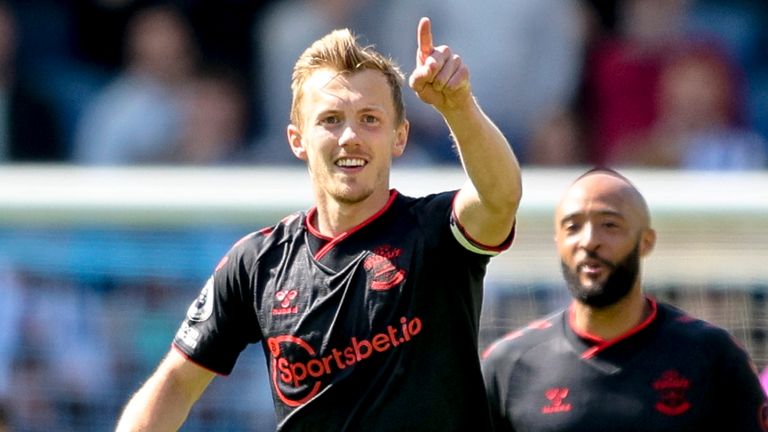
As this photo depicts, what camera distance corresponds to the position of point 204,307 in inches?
169

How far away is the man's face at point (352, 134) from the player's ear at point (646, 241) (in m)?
1.35

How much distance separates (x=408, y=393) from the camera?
12.7 ft

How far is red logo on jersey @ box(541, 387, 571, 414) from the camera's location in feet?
15.9

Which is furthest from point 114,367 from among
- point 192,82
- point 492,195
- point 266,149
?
point 492,195

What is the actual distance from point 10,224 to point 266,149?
2375 mm

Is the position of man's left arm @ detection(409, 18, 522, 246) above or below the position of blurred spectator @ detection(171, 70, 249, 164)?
below

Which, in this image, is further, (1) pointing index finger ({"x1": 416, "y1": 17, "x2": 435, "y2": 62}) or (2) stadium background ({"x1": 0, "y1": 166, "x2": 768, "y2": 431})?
(2) stadium background ({"x1": 0, "y1": 166, "x2": 768, "y2": 431})

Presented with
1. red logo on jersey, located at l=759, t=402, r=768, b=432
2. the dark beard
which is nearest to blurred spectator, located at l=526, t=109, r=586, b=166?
the dark beard

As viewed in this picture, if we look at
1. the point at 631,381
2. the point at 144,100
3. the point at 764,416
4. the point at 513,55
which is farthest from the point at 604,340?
the point at 144,100

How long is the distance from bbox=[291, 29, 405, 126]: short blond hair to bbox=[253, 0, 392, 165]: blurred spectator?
193 inches

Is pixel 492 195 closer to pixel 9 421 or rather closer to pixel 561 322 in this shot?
pixel 561 322

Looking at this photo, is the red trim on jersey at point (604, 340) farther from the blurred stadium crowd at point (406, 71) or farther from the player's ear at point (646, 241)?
the blurred stadium crowd at point (406, 71)

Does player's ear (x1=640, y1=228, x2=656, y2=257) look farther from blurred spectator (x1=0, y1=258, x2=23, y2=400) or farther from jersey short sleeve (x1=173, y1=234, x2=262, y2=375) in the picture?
blurred spectator (x1=0, y1=258, x2=23, y2=400)

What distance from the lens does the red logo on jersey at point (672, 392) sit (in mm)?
4750
